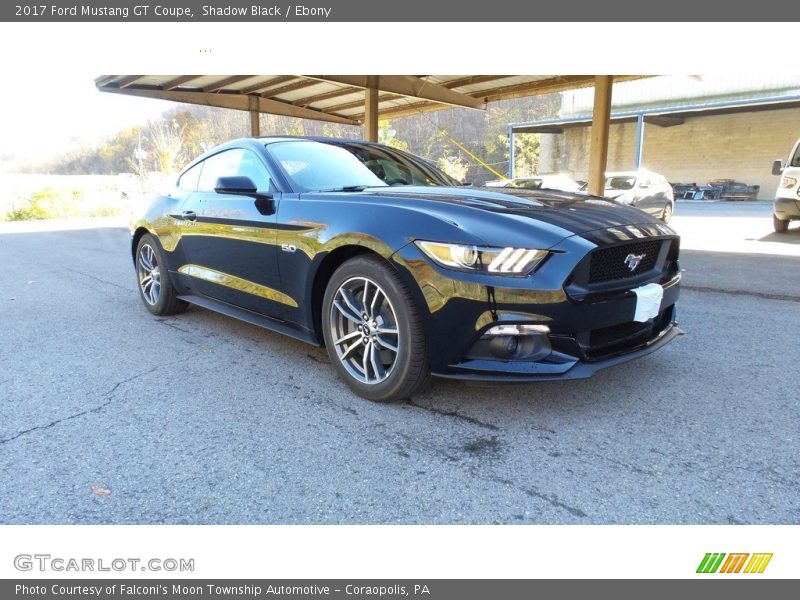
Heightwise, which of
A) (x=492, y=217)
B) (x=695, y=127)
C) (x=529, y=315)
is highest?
(x=695, y=127)

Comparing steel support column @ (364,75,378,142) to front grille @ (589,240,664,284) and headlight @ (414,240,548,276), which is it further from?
headlight @ (414,240,548,276)

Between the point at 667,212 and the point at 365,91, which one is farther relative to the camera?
the point at 667,212

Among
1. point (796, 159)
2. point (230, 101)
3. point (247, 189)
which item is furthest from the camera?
point (230, 101)

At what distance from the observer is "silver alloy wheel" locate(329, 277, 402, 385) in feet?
9.12

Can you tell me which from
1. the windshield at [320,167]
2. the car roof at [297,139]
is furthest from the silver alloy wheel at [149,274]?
the windshield at [320,167]

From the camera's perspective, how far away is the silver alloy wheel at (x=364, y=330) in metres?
2.78

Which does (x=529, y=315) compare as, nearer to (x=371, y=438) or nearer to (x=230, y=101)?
(x=371, y=438)

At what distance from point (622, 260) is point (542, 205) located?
0.50 meters

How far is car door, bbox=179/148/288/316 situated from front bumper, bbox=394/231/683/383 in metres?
1.15

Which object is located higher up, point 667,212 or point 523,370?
point 667,212

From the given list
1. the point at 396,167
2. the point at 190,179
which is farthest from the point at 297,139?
the point at 190,179

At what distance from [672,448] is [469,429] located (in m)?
Result: 0.89

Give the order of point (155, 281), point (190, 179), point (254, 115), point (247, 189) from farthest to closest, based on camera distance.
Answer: point (254, 115), point (155, 281), point (190, 179), point (247, 189)

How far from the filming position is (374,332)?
2814 millimetres
